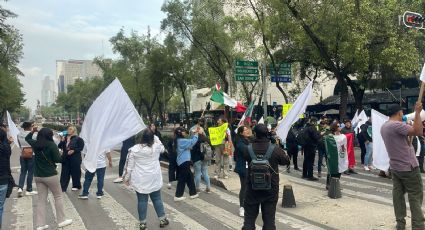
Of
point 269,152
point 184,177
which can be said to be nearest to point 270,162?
point 269,152

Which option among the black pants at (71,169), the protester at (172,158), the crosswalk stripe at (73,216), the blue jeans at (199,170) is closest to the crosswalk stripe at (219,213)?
the blue jeans at (199,170)

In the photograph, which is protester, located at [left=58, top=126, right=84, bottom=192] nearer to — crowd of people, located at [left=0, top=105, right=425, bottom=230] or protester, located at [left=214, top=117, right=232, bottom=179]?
crowd of people, located at [left=0, top=105, right=425, bottom=230]

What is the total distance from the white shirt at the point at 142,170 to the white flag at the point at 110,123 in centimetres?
85

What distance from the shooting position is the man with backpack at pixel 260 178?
4.89 metres

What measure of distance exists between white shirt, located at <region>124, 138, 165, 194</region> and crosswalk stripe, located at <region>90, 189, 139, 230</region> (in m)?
0.86

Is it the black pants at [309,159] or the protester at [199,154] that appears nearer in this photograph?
the protester at [199,154]

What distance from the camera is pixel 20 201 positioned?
364 inches

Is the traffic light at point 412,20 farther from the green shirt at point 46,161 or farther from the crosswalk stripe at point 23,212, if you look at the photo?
the crosswalk stripe at point 23,212

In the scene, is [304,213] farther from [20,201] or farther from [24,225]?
[20,201]

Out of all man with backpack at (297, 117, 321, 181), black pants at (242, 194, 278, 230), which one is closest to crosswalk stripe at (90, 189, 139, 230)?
black pants at (242, 194, 278, 230)

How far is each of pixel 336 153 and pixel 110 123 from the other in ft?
16.2

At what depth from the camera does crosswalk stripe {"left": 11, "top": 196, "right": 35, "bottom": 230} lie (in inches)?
282

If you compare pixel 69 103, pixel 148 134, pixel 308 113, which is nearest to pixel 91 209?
pixel 148 134

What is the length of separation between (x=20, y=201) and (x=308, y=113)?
3059 centimetres
